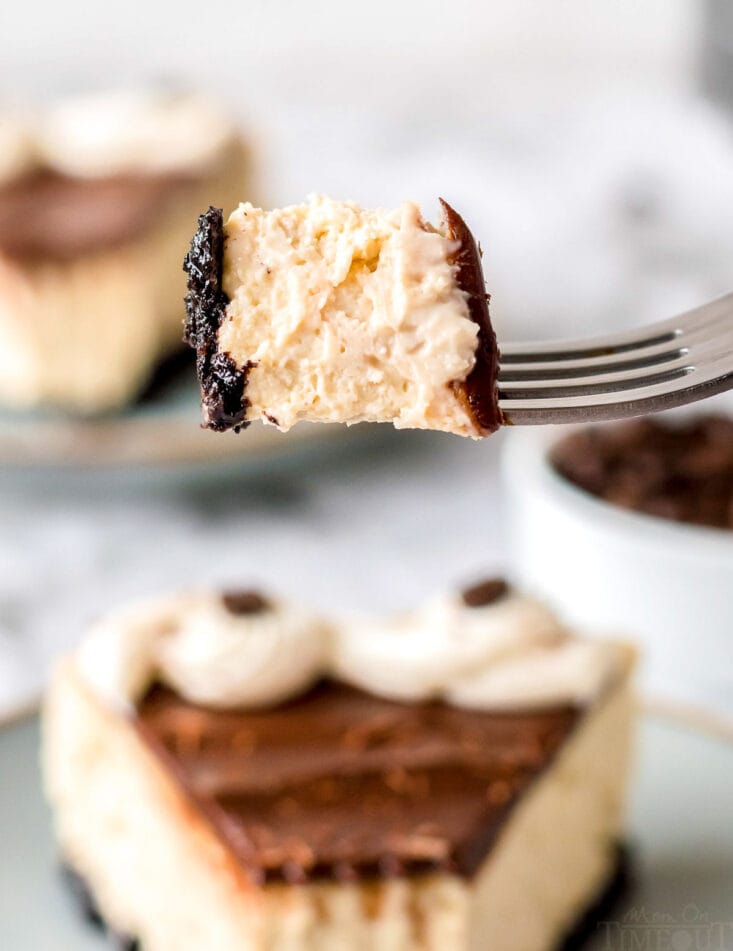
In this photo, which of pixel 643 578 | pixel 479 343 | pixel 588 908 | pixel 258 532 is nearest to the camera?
pixel 479 343

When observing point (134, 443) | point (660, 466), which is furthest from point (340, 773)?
point (134, 443)

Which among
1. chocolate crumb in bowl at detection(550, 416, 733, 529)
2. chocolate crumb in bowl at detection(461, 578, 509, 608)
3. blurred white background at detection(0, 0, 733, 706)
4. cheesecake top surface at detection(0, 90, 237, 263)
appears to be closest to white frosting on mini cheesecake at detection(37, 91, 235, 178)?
cheesecake top surface at detection(0, 90, 237, 263)

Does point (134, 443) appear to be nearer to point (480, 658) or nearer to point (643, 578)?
point (643, 578)

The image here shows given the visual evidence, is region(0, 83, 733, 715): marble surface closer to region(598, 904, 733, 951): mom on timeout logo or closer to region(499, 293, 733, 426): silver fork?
region(598, 904, 733, 951): mom on timeout logo

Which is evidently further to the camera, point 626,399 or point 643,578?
point 643,578

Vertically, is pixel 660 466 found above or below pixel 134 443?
above

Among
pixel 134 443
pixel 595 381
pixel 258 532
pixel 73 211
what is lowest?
pixel 258 532
